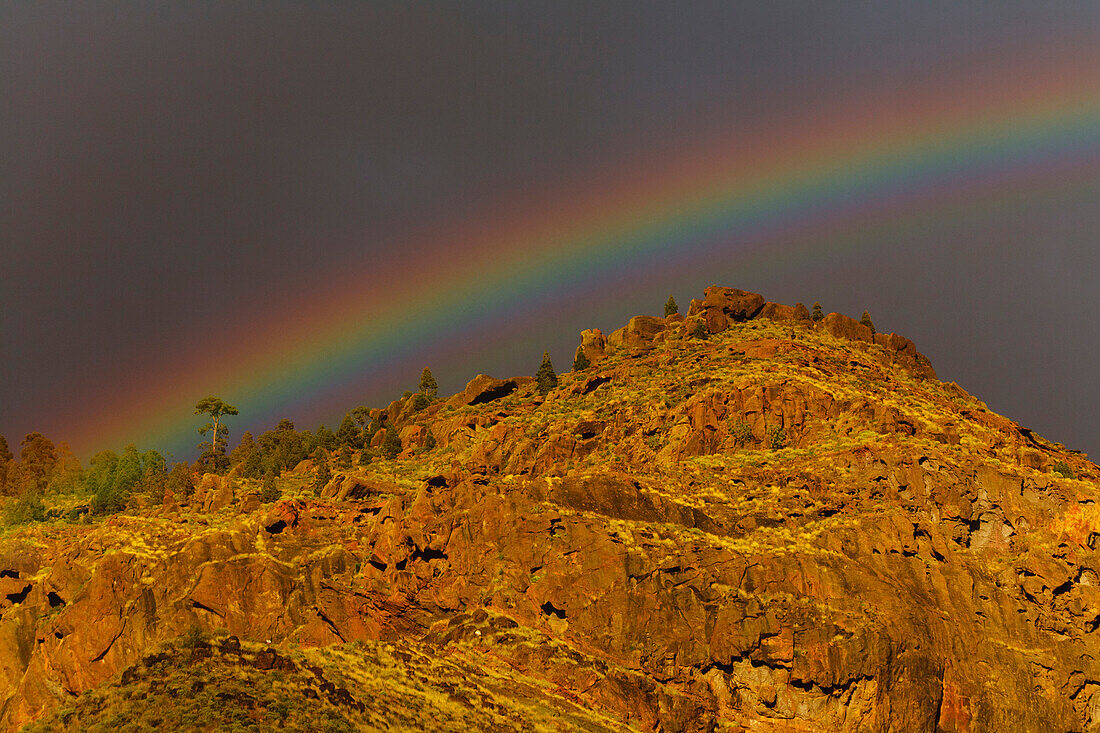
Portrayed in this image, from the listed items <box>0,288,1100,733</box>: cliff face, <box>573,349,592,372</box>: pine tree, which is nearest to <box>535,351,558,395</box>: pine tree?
<box>573,349,592,372</box>: pine tree

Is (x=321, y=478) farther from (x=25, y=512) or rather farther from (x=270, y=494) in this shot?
(x=25, y=512)

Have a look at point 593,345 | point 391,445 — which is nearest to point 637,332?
point 593,345

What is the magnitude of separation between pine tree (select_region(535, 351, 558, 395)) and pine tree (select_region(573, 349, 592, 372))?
4086mm

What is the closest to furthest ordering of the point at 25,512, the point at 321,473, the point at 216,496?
the point at 216,496 < the point at 321,473 < the point at 25,512

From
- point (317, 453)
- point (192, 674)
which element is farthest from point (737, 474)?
point (317, 453)

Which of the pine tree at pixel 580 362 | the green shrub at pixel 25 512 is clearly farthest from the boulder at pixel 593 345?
the green shrub at pixel 25 512

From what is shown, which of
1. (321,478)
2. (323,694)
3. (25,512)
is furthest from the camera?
(25,512)

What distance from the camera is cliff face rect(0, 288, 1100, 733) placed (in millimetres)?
56438

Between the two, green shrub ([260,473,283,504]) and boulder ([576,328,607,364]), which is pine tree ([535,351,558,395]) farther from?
green shrub ([260,473,283,504])

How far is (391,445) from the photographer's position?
11631 cm

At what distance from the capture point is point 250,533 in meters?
69.5

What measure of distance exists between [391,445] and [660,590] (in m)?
63.1

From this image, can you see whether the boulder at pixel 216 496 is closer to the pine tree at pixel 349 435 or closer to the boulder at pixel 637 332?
the pine tree at pixel 349 435

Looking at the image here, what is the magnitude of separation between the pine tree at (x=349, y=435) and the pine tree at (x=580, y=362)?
107 feet
